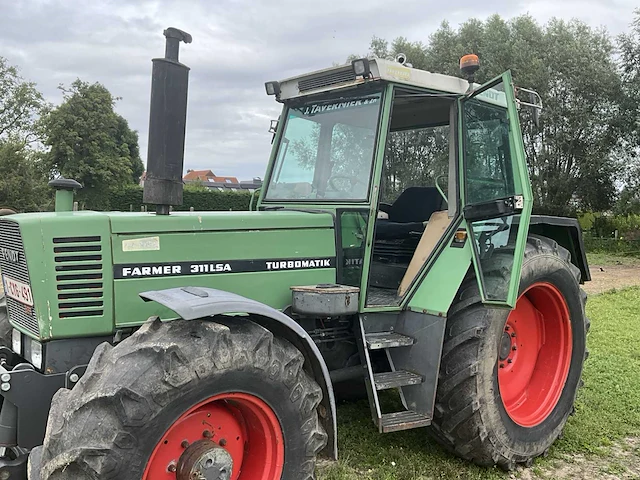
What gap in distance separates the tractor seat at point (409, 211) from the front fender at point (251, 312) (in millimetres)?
1501

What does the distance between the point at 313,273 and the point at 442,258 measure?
0.96 m

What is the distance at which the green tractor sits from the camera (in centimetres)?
279

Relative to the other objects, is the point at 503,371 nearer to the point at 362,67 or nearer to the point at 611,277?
the point at 362,67

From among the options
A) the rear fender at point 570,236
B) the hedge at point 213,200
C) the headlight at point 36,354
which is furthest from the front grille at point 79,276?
the hedge at point 213,200

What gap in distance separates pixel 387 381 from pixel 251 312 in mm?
1336

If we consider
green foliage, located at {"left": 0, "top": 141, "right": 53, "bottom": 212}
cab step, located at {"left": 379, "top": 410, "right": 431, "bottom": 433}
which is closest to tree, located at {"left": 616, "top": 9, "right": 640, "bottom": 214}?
cab step, located at {"left": 379, "top": 410, "right": 431, "bottom": 433}

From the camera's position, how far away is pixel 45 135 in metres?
34.9

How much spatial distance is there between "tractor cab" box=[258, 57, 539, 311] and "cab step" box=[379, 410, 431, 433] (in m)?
0.75

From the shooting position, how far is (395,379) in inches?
154

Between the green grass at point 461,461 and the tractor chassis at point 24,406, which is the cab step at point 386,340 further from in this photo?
the tractor chassis at point 24,406

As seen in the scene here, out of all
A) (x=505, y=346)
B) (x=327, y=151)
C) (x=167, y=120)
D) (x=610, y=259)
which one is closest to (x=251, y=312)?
(x=167, y=120)

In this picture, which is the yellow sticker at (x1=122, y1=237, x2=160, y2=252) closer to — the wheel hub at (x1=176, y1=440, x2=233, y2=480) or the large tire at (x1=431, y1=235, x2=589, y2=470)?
the wheel hub at (x1=176, y1=440, x2=233, y2=480)

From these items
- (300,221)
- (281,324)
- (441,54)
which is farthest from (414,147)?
(441,54)

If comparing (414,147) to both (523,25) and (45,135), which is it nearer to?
(523,25)
